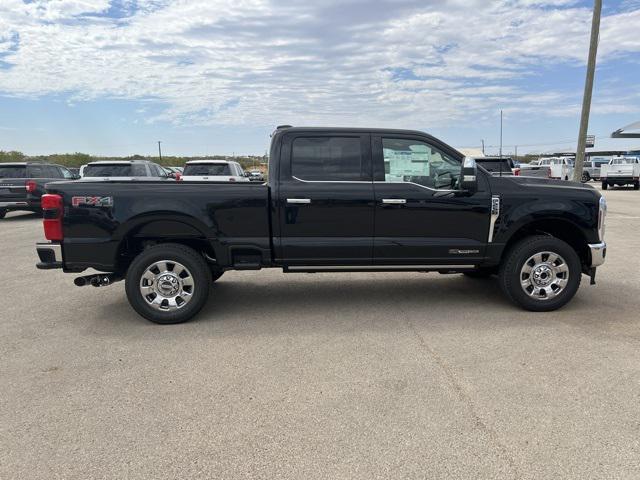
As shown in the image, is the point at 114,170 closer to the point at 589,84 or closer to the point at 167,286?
the point at 167,286

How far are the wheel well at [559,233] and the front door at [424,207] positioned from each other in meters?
0.55

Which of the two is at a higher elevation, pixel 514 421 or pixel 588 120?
pixel 588 120

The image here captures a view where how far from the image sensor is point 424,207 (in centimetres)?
515

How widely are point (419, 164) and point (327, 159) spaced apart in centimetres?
100

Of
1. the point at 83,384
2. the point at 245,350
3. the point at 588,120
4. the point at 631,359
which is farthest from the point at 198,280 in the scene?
the point at 588,120

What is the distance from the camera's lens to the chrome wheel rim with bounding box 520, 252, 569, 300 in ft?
17.3

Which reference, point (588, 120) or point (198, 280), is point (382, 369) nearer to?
point (198, 280)

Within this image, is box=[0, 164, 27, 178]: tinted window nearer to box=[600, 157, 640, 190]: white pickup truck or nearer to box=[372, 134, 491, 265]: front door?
box=[372, 134, 491, 265]: front door

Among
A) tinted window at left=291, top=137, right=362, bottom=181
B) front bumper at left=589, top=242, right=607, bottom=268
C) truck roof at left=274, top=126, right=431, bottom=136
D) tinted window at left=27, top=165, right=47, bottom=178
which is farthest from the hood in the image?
tinted window at left=27, top=165, right=47, bottom=178

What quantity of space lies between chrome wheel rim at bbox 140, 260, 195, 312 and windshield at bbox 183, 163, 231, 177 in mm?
8931

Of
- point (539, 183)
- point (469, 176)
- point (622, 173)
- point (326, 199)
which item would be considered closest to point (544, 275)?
point (539, 183)

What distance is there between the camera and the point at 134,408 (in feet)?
10.9

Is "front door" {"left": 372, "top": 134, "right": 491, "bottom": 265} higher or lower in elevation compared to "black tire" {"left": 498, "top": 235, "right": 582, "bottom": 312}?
higher

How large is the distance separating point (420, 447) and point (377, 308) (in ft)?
8.94
